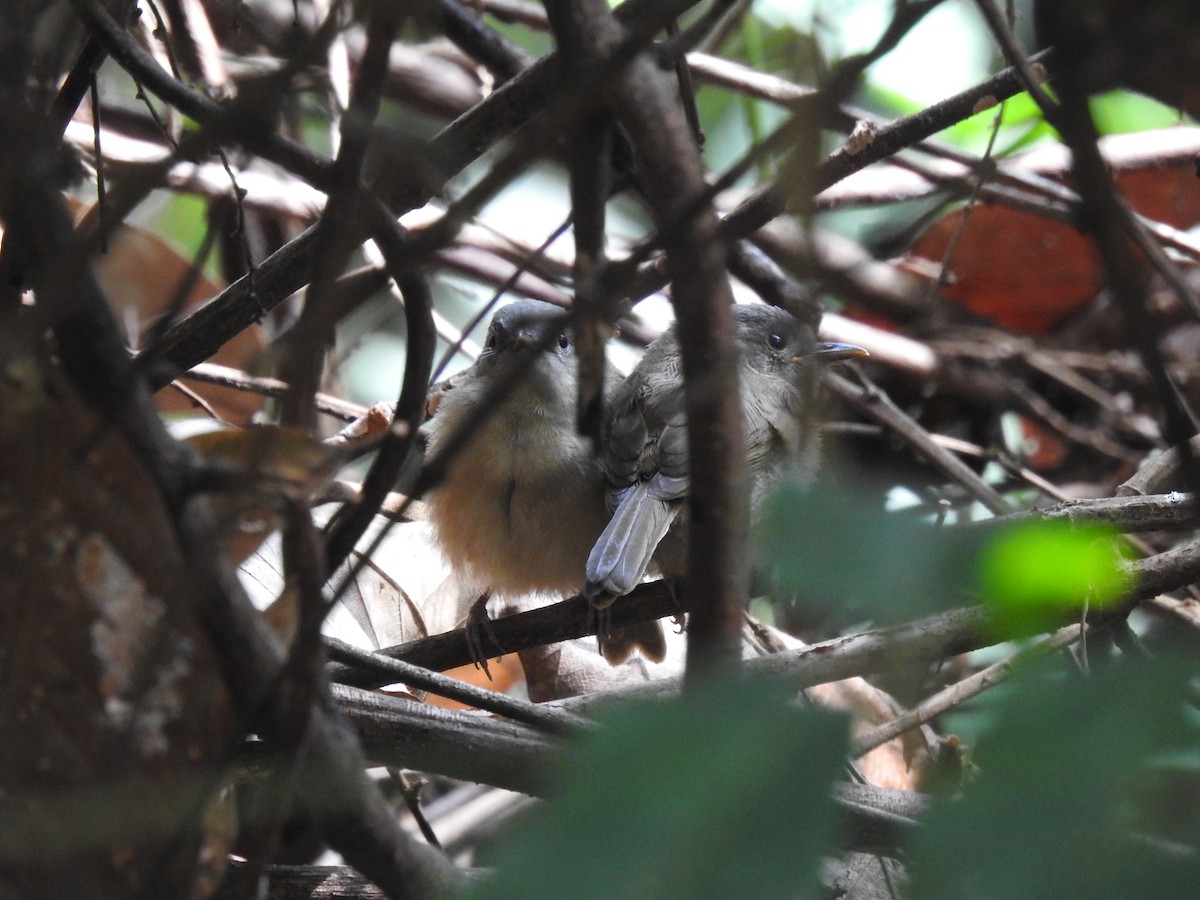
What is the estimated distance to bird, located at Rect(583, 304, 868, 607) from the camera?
3018 millimetres

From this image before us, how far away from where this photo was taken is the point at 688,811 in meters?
0.85

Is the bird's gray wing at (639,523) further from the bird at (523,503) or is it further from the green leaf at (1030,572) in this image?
the green leaf at (1030,572)

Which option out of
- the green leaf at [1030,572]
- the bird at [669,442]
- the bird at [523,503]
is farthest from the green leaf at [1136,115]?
the green leaf at [1030,572]

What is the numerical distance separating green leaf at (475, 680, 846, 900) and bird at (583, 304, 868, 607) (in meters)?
1.74

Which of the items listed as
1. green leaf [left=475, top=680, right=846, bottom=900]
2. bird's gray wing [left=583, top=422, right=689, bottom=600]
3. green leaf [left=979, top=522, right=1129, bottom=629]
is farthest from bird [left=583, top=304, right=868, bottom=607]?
green leaf [left=475, top=680, right=846, bottom=900]

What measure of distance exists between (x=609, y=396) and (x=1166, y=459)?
5.55 ft

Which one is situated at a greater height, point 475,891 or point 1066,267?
point 1066,267

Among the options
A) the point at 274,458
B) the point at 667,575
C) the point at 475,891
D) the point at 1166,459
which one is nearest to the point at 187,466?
the point at 274,458

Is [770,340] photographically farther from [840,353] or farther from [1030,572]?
[1030,572]

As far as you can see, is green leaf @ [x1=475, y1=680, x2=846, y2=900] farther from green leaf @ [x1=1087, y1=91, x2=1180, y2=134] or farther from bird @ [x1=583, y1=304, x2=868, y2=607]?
green leaf @ [x1=1087, y1=91, x2=1180, y2=134]

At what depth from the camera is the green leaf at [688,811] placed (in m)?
0.85

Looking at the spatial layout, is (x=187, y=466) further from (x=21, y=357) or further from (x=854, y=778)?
(x=854, y=778)

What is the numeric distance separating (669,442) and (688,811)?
254 centimetres

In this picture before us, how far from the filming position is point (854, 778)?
7.94 feet
